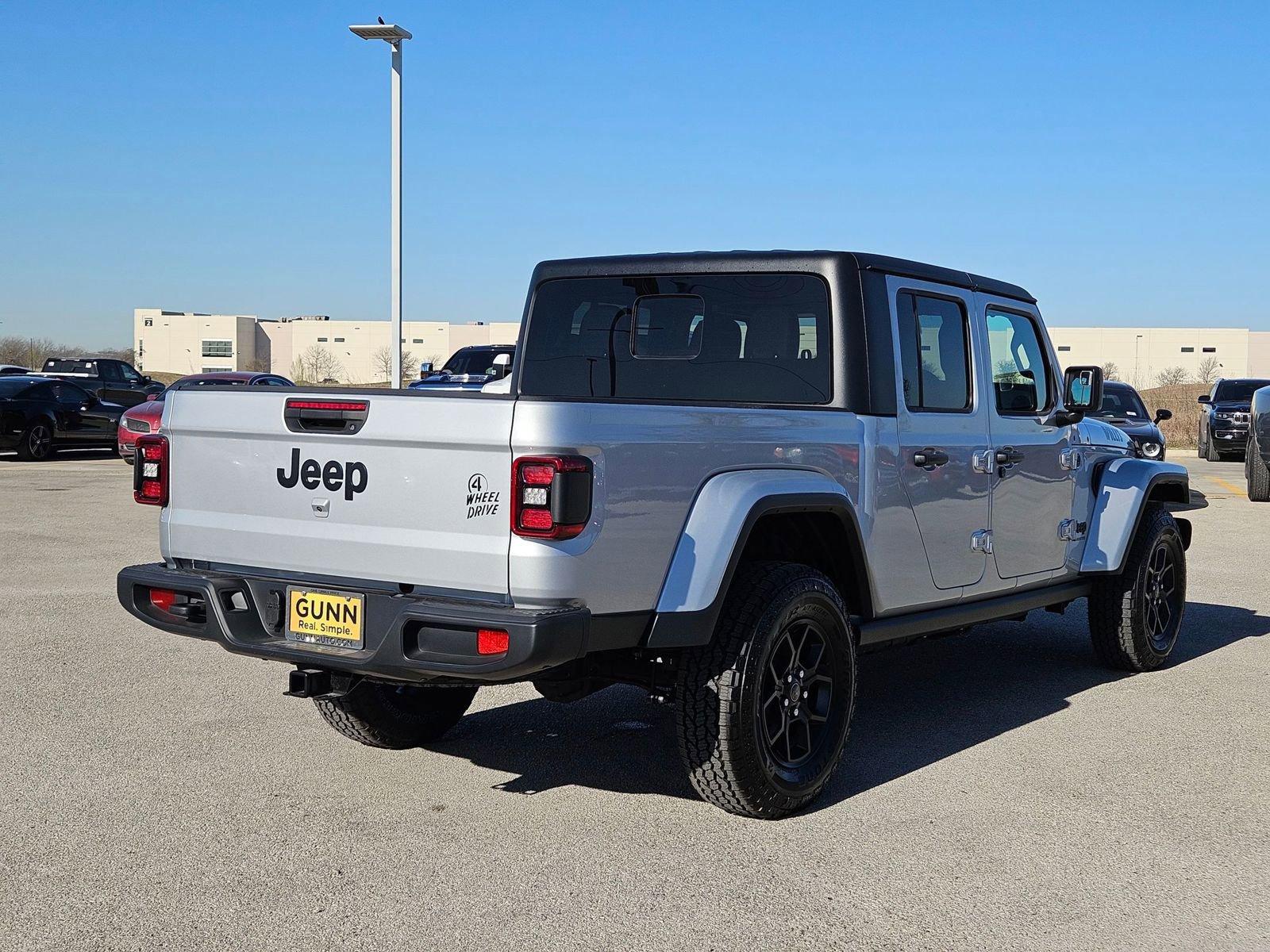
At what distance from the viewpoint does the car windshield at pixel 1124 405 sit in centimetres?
1708

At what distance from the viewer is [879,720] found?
6.20 meters

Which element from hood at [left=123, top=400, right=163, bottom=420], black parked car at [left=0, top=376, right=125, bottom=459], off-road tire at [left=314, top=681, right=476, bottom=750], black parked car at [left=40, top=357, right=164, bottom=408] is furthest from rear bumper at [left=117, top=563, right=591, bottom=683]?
black parked car at [left=40, top=357, right=164, bottom=408]

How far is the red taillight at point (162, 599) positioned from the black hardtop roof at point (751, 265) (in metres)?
2.38

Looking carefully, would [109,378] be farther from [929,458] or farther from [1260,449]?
[929,458]

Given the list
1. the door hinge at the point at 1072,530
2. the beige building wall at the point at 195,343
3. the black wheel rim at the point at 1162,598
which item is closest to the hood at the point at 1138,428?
the black wheel rim at the point at 1162,598

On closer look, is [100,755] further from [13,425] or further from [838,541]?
[13,425]

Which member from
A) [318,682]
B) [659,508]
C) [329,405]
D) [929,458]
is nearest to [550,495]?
[659,508]

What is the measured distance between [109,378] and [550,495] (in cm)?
2610

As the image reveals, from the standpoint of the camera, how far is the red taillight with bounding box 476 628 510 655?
399 centimetres

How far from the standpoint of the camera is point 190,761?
534 centimetres

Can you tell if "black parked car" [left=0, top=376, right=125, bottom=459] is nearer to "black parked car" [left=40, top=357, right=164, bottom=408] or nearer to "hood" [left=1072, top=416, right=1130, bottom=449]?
"black parked car" [left=40, top=357, right=164, bottom=408]

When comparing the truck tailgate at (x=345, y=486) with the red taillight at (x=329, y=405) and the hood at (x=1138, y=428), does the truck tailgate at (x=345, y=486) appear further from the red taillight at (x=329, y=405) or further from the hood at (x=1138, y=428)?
the hood at (x=1138, y=428)

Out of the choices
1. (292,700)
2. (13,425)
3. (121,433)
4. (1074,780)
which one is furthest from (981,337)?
(13,425)

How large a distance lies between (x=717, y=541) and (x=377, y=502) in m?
1.13
